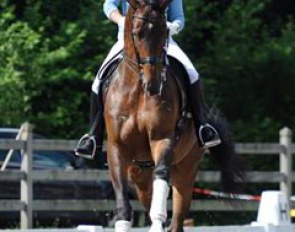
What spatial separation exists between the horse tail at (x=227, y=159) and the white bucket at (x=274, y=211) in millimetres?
346

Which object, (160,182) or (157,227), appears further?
(160,182)

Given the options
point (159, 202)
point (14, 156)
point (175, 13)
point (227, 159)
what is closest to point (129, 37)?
point (175, 13)

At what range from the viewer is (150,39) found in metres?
8.83

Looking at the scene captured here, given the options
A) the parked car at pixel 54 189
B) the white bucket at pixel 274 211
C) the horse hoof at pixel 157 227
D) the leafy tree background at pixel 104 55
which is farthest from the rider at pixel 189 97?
the leafy tree background at pixel 104 55

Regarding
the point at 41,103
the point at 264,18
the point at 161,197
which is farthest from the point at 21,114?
the point at 161,197

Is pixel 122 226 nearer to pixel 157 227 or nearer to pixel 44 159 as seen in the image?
pixel 157 227

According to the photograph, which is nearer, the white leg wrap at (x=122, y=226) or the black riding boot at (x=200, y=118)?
the white leg wrap at (x=122, y=226)

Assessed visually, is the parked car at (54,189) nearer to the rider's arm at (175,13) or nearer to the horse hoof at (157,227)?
the rider's arm at (175,13)

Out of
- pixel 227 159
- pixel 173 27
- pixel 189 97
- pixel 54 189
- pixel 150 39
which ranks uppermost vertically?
pixel 173 27

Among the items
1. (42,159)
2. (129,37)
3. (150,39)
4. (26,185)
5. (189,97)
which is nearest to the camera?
(150,39)

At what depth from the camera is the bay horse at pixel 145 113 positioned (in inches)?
347

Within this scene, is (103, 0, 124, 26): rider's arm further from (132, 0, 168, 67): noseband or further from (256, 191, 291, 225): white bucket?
(256, 191, 291, 225): white bucket

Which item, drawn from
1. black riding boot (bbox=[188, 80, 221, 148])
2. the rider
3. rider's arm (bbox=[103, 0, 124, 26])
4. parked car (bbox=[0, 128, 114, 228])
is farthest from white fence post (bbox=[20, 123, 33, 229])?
rider's arm (bbox=[103, 0, 124, 26])

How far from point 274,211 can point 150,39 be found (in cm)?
393
